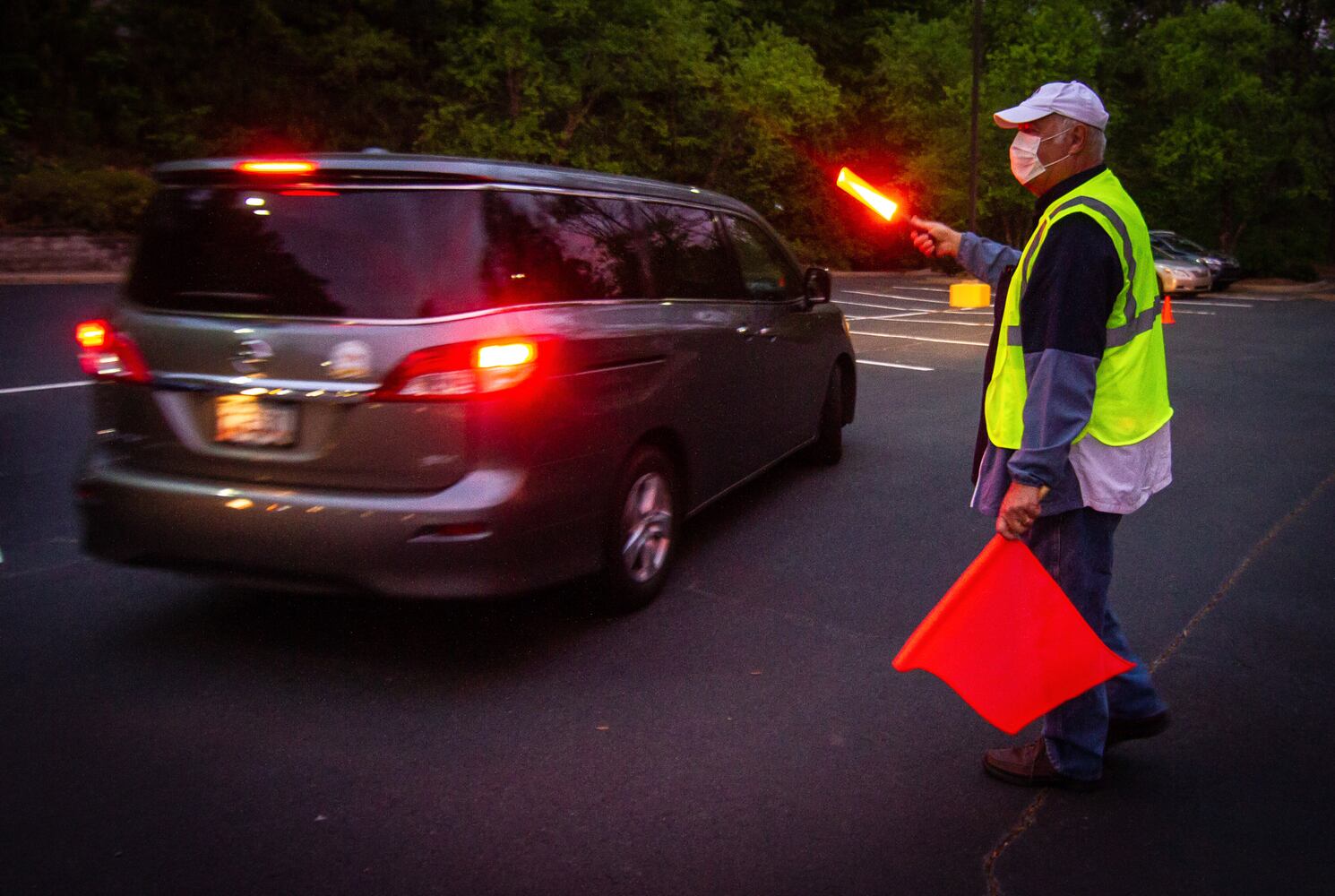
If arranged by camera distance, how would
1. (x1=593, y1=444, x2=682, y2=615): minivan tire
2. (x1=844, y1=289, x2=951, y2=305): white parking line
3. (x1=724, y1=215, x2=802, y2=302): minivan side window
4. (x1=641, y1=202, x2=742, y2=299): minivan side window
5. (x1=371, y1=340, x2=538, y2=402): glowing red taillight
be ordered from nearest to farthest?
(x1=371, y1=340, x2=538, y2=402): glowing red taillight → (x1=593, y1=444, x2=682, y2=615): minivan tire → (x1=641, y1=202, x2=742, y2=299): minivan side window → (x1=724, y1=215, x2=802, y2=302): minivan side window → (x1=844, y1=289, x2=951, y2=305): white parking line

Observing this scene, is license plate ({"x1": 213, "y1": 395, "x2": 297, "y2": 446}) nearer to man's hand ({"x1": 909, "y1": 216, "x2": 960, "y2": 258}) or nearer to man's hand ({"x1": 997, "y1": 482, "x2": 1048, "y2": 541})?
man's hand ({"x1": 909, "y1": 216, "x2": 960, "y2": 258})

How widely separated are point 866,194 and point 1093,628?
1.60 meters

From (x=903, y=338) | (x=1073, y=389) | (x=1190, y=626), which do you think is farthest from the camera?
(x=903, y=338)

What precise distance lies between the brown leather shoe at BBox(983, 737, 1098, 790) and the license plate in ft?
8.10

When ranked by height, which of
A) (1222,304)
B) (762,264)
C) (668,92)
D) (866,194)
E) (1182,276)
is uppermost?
(668,92)

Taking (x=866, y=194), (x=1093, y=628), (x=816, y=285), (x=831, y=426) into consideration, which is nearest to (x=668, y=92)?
(x=831, y=426)

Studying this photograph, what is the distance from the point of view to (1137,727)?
3.50m

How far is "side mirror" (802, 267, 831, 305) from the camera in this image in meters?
6.90

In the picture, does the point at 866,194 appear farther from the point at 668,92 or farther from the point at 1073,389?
the point at 668,92

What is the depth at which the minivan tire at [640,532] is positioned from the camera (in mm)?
4648

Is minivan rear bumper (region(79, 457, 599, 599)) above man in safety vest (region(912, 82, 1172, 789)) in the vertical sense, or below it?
below

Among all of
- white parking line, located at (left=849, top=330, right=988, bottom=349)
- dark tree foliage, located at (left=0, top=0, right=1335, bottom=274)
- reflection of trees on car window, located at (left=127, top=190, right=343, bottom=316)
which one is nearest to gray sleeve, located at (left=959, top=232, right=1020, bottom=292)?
reflection of trees on car window, located at (left=127, top=190, right=343, bottom=316)

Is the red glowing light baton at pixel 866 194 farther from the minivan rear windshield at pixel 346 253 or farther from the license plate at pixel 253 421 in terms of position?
the license plate at pixel 253 421

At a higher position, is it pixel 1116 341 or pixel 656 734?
pixel 1116 341
